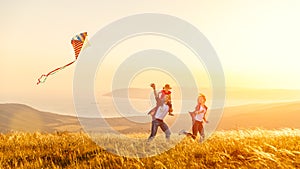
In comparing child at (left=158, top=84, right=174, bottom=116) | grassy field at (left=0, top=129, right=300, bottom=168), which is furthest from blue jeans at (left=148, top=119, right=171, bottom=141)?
grassy field at (left=0, top=129, right=300, bottom=168)

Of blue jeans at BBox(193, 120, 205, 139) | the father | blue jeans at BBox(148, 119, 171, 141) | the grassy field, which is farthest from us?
blue jeans at BBox(193, 120, 205, 139)

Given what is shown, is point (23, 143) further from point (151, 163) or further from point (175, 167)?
point (175, 167)

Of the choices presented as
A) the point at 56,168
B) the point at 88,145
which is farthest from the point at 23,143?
the point at 56,168

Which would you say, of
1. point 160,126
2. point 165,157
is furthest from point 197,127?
point 165,157

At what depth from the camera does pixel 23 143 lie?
10359mm

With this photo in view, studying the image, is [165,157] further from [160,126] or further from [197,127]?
[197,127]

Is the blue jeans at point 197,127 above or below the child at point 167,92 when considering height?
below

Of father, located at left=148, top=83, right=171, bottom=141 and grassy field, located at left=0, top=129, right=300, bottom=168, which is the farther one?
father, located at left=148, top=83, right=171, bottom=141

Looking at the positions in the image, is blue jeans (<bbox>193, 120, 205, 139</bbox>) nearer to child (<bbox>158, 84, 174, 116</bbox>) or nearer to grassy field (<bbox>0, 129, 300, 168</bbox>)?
child (<bbox>158, 84, 174, 116</bbox>)

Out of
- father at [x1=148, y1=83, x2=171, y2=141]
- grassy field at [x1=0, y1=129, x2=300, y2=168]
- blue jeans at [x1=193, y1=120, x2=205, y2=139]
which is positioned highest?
father at [x1=148, y1=83, x2=171, y2=141]

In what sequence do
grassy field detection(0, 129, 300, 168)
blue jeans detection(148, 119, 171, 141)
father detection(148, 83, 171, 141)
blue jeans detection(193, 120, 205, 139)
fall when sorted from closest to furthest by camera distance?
grassy field detection(0, 129, 300, 168) → blue jeans detection(148, 119, 171, 141) → father detection(148, 83, 171, 141) → blue jeans detection(193, 120, 205, 139)

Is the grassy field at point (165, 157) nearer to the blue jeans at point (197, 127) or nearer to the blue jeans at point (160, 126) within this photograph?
the blue jeans at point (160, 126)

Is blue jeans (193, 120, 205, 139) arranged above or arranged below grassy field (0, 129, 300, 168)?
above

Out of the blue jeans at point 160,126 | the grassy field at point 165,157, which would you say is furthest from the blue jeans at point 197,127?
the grassy field at point 165,157
